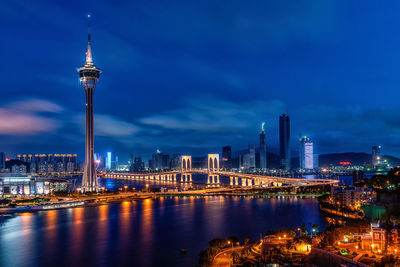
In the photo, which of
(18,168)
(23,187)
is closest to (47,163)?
(18,168)

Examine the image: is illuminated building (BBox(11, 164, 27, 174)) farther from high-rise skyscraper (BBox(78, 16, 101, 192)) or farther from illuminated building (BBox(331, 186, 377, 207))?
illuminated building (BBox(331, 186, 377, 207))

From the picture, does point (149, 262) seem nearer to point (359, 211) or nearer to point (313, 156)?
point (359, 211)

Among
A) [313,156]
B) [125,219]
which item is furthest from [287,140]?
[125,219]

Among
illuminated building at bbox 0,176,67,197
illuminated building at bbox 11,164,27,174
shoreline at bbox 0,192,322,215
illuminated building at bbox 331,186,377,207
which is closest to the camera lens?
illuminated building at bbox 331,186,377,207

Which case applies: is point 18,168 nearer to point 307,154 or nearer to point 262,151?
point 262,151

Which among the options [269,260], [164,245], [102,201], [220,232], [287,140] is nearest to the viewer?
[269,260]

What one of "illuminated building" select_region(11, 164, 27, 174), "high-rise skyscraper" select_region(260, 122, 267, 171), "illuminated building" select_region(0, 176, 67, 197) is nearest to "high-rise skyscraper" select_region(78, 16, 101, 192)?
"illuminated building" select_region(0, 176, 67, 197)
